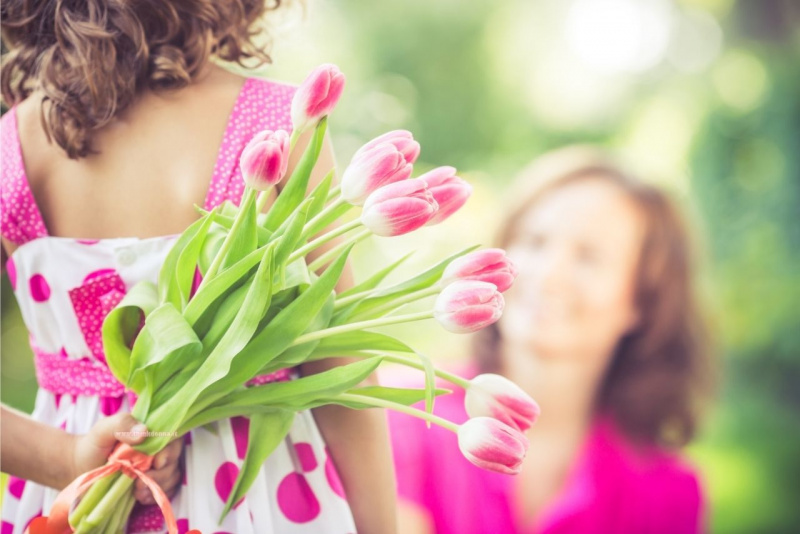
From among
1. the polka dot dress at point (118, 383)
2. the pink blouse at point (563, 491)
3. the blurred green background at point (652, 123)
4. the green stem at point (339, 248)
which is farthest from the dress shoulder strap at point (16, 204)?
the blurred green background at point (652, 123)

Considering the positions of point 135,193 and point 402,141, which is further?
point 135,193

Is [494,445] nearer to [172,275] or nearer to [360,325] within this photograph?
[360,325]

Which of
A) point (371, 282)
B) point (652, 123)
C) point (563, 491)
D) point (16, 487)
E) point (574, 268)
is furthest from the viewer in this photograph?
point (652, 123)

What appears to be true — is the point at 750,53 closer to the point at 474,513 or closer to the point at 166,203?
the point at 474,513

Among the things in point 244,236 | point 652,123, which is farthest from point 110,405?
point 652,123

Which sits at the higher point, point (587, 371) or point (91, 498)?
point (587, 371)

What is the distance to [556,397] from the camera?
1.61 metres

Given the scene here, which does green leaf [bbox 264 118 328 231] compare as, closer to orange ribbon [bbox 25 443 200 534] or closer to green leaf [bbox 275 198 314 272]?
green leaf [bbox 275 198 314 272]

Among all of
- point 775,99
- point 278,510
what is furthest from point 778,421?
point 278,510

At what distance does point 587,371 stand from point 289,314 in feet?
4.04

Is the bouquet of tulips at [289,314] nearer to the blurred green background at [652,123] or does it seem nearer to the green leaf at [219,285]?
the green leaf at [219,285]

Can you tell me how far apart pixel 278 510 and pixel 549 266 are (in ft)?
3.43

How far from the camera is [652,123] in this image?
3.84m

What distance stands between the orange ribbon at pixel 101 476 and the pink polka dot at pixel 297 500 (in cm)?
12
